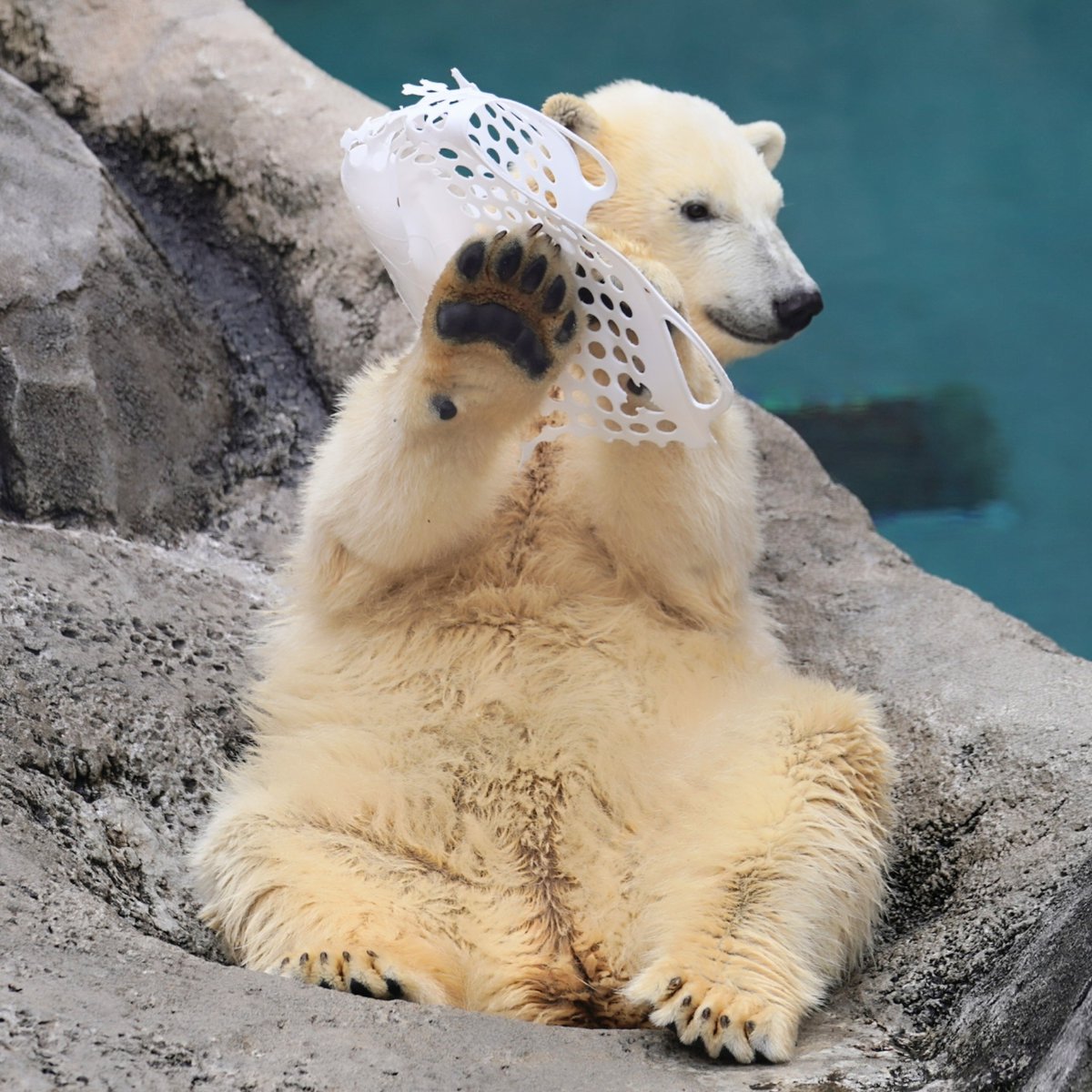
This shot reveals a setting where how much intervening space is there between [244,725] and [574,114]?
4.22ft

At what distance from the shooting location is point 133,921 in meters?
1.89

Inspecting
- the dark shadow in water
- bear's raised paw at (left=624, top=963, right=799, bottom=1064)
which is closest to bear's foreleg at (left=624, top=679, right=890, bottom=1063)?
bear's raised paw at (left=624, top=963, right=799, bottom=1064)

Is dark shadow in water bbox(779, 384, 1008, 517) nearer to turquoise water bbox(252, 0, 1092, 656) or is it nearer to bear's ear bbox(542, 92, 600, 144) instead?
turquoise water bbox(252, 0, 1092, 656)

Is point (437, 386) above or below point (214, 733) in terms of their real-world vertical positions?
above

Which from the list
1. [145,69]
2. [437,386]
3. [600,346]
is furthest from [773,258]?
[145,69]

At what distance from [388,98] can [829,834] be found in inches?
279

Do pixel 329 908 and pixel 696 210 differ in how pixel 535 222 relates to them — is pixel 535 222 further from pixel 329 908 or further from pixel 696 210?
pixel 329 908

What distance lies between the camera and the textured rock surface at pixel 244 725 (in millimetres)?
1526

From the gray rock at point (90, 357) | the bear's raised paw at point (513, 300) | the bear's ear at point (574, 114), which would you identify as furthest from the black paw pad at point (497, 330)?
the gray rock at point (90, 357)

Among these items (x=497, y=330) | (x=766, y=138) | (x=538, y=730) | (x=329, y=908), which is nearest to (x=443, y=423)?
(x=497, y=330)

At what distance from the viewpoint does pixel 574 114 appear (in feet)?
8.25

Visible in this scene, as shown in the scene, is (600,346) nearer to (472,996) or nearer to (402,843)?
(402,843)

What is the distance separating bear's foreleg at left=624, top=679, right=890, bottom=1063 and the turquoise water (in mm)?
4247

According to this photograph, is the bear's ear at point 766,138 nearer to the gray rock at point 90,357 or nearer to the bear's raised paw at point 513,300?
the bear's raised paw at point 513,300
